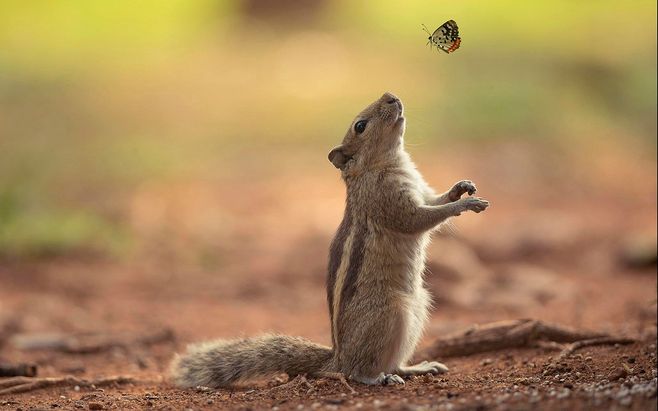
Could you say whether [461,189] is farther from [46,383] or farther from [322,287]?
[322,287]

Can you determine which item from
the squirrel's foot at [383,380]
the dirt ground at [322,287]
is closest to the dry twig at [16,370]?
the dirt ground at [322,287]

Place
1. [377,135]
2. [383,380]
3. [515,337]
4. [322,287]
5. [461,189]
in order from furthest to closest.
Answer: [322,287] → [515,337] → [377,135] → [461,189] → [383,380]

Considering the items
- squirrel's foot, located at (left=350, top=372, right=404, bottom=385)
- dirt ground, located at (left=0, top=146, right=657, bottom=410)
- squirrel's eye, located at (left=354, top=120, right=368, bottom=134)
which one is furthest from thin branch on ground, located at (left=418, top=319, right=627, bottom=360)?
squirrel's eye, located at (left=354, top=120, right=368, bottom=134)

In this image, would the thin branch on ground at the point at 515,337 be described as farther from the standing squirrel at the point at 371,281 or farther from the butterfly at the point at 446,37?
the butterfly at the point at 446,37

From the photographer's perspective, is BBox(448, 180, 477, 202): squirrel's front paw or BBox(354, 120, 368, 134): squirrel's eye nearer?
BBox(448, 180, 477, 202): squirrel's front paw

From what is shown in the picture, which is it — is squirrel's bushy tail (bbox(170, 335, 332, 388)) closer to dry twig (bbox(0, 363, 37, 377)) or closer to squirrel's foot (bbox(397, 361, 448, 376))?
squirrel's foot (bbox(397, 361, 448, 376))

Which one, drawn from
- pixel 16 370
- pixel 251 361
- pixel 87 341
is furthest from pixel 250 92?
pixel 251 361
